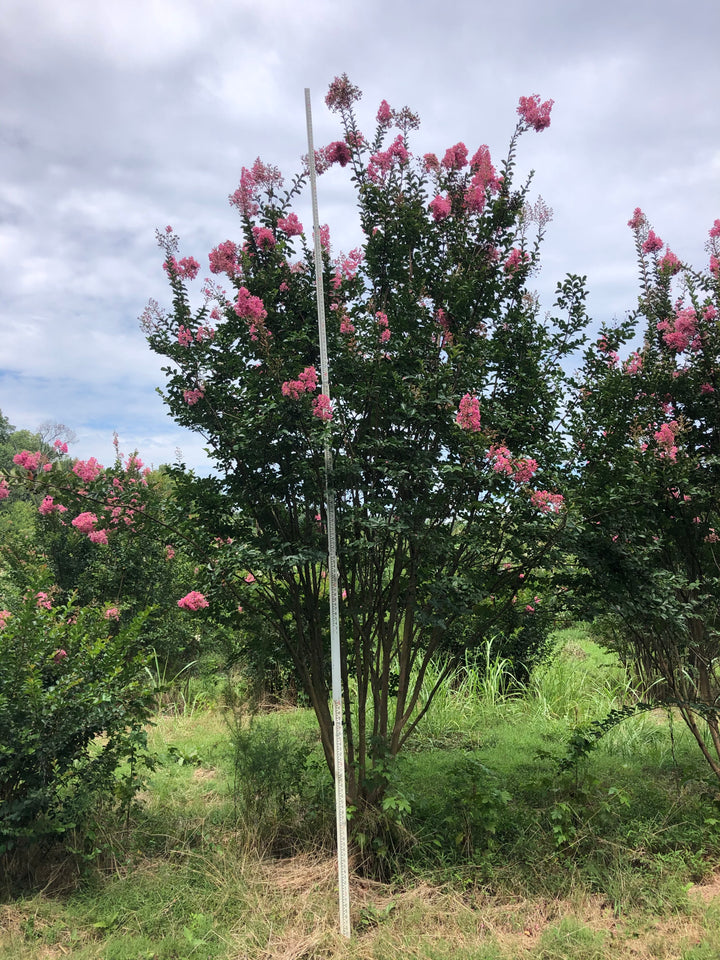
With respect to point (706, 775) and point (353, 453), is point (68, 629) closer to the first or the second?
point (353, 453)

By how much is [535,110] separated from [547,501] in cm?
209

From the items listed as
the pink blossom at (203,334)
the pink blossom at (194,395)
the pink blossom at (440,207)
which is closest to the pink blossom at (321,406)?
the pink blossom at (194,395)

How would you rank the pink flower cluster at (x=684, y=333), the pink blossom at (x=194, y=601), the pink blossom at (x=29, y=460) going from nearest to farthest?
the pink blossom at (x=194, y=601) → the pink flower cluster at (x=684, y=333) → the pink blossom at (x=29, y=460)

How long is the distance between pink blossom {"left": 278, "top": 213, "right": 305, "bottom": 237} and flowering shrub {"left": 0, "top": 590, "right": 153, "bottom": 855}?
2152mm

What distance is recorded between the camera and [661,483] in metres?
3.51

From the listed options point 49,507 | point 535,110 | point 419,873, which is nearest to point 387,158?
point 535,110

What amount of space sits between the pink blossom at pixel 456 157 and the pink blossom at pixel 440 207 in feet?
0.63

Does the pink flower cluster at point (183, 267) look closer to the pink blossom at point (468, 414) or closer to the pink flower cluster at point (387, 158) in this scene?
the pink flower cluster at point (387, 158)

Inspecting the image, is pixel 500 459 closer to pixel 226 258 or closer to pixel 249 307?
pixel 249 307

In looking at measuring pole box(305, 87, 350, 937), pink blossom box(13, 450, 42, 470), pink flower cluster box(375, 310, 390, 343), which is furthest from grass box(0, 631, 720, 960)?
pink blossom box(13, 450, 42, 470)

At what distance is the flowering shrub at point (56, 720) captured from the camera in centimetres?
331

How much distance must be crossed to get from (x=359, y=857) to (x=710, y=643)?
7.86ft

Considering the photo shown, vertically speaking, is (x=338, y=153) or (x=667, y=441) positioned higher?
(x=338, y=153)

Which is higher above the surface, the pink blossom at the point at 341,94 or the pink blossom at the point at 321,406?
the pink blossom at the point at 341,94
